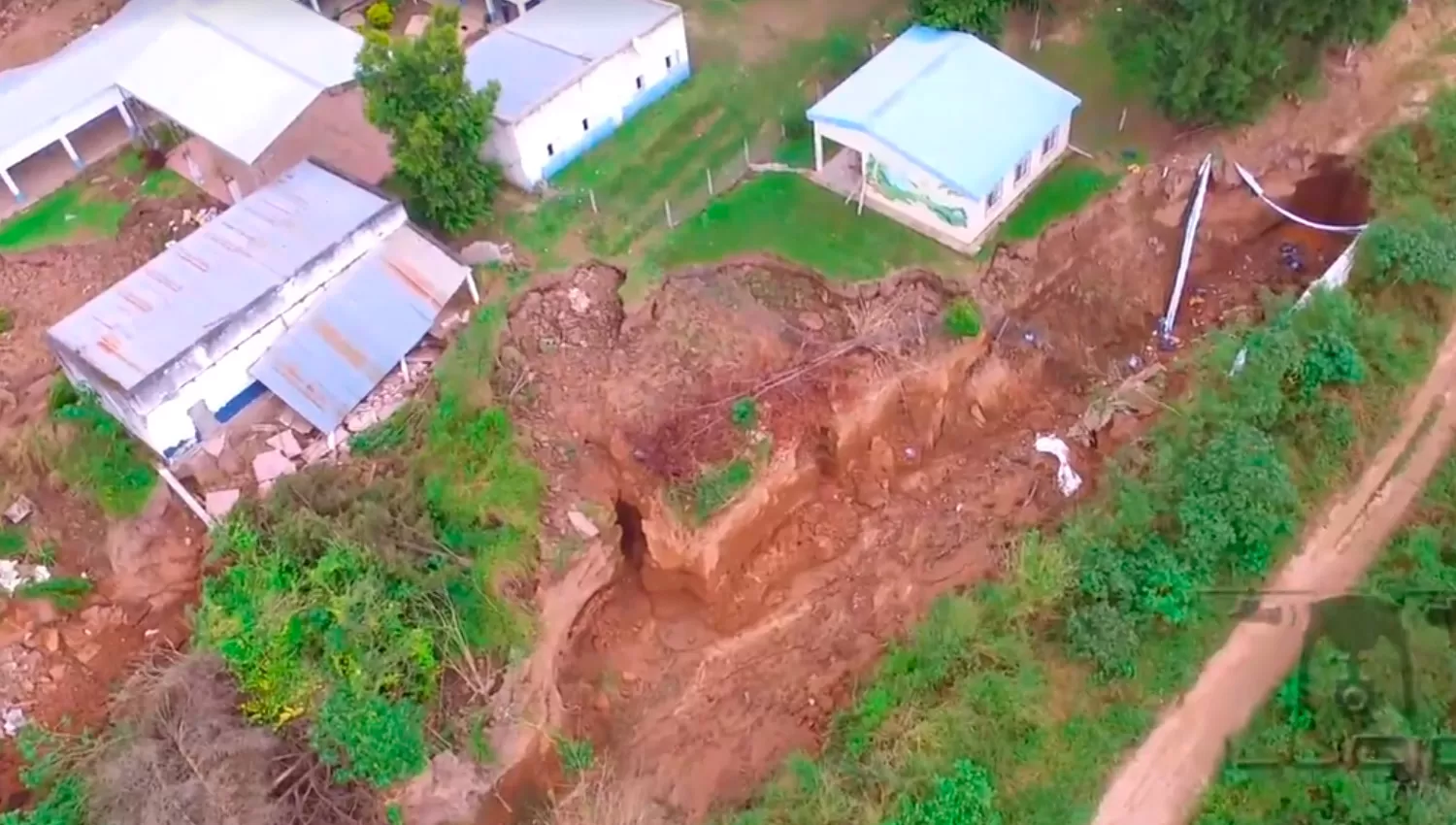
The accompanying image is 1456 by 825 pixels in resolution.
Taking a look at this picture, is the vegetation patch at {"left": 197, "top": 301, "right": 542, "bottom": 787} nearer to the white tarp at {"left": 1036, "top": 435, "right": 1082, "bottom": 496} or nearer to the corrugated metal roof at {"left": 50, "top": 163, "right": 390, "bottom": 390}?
the corrugated metal roof at {"left": 50, "top": 163, "right": 390, "bottom": 390}

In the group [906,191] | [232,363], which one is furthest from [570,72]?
[232,363]

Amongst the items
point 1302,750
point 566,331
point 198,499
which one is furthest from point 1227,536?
point 198,499

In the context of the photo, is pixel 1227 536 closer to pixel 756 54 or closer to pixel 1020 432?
pixel 1020 432

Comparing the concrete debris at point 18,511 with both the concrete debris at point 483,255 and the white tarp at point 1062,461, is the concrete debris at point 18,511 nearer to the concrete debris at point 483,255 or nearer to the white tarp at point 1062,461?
the concrete debris at point 483,255

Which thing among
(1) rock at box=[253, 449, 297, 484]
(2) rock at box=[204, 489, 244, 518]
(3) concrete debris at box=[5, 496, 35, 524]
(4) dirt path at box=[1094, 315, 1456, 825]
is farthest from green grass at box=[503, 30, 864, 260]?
(4) dirt path at box=[1094, 315, 1456, 825]

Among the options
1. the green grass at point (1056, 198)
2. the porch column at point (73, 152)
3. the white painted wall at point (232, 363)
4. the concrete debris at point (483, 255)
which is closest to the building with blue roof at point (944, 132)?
the green grass at point (1056, 198)
